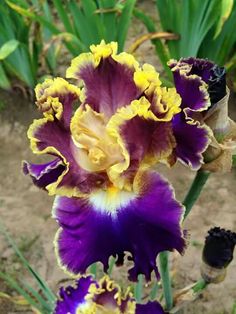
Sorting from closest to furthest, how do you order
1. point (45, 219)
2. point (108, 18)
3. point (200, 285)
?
point (200, 285)
point (45, 219)
point (108, 18)

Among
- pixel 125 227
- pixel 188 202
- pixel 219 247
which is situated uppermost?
pixel 125 227

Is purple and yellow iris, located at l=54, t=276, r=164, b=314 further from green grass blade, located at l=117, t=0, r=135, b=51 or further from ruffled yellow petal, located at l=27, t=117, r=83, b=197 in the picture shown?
green grass blade, located at l=117, t=0, r=135, b=51

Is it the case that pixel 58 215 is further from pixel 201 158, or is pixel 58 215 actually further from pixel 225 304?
pixel 225 304

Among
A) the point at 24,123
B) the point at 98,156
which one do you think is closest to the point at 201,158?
the point at 98,156

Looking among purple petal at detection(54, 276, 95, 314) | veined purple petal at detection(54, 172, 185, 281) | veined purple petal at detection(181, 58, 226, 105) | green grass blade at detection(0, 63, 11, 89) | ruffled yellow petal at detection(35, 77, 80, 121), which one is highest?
ruffled yellow petal at detection(35, 77, 80, 121)

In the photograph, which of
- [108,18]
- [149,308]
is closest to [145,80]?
[149,308]

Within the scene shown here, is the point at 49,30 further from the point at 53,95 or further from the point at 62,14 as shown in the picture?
the point at 53,95

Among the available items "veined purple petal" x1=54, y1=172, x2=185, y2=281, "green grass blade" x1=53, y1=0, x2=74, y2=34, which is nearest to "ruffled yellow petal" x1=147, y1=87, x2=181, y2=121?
"veined purple petal" x1=54, y1=172, x2=185, y2=281

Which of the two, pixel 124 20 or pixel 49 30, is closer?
pixel 124 20
